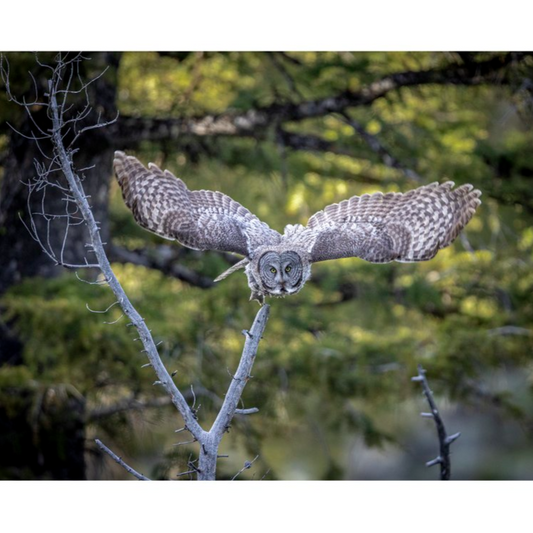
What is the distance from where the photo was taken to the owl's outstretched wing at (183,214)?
4.23m

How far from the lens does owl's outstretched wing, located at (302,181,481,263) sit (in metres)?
4.33

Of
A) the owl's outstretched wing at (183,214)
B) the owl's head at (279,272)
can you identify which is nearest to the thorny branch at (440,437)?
the owl's head at (279,272)

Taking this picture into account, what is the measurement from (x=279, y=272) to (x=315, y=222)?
27.8 inches

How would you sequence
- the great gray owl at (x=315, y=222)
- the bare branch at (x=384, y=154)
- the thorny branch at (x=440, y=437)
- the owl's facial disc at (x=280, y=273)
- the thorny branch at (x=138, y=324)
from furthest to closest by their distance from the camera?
the bare branch at (x=384, y=154) < the great gray owl at (x=315, y=222) < the owl's facial disc at (x=280, y=273) < the thorny branch at (x=440, y=437) < the thorny branch at (x=138, y=324)

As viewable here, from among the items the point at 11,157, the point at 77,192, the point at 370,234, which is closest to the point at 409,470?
the point at 11,157

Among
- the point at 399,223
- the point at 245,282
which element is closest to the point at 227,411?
the point at 399,223

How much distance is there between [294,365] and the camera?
26.8 feet

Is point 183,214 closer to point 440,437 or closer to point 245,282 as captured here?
point 440,437

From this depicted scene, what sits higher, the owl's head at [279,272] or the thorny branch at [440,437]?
the owl's head at [279,272]

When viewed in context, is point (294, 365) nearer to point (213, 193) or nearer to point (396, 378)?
point (396, 378)

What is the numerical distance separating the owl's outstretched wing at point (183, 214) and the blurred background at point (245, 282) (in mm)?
2494

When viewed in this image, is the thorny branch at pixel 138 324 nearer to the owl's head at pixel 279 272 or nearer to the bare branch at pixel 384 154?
the owl's head at pixel 279 272

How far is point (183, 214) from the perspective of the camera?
4371 mm

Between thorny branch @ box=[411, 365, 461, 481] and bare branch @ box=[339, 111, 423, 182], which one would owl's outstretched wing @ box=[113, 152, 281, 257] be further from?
bare branch @ box=[339, 111, 423, 182]
